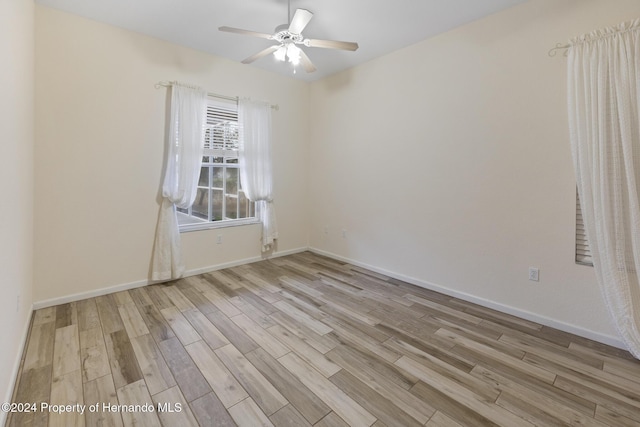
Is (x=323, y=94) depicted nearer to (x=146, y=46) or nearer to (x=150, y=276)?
(x=146, y=46)

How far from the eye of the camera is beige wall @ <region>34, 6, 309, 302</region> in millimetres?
2658

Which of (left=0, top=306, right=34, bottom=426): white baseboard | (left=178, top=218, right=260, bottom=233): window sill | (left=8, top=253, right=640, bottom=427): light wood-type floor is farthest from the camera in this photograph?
(left=178, top=218, right=260, bottom=233): window sill

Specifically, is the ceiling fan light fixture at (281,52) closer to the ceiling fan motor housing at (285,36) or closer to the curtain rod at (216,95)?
the ceiling fan motor housing at (285,36)

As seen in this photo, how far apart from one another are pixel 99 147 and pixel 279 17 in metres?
2.26

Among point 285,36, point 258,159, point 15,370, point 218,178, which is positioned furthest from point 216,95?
point 15,370

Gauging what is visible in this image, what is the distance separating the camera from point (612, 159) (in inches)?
80.0

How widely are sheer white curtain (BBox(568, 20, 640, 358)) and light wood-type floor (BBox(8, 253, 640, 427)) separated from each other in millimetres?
517

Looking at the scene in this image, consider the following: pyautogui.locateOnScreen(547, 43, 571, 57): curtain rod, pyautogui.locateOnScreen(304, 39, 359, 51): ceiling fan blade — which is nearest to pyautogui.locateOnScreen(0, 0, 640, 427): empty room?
pyautogui.locateOnScreen(547, 43, 571, 57): curtain rod

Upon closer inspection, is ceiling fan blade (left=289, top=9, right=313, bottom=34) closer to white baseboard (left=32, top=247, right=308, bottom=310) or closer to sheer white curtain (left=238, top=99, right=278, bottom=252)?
sheer white curtain (left=238, top=99, right=278, bottom=252)

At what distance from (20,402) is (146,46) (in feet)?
10.9

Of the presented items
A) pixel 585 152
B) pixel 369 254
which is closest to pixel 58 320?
pixel 369 254

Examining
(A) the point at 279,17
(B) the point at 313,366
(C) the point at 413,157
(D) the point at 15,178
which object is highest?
(A) the point at 279,17

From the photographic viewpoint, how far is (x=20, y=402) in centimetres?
156

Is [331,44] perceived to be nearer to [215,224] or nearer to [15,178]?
[15,178]
